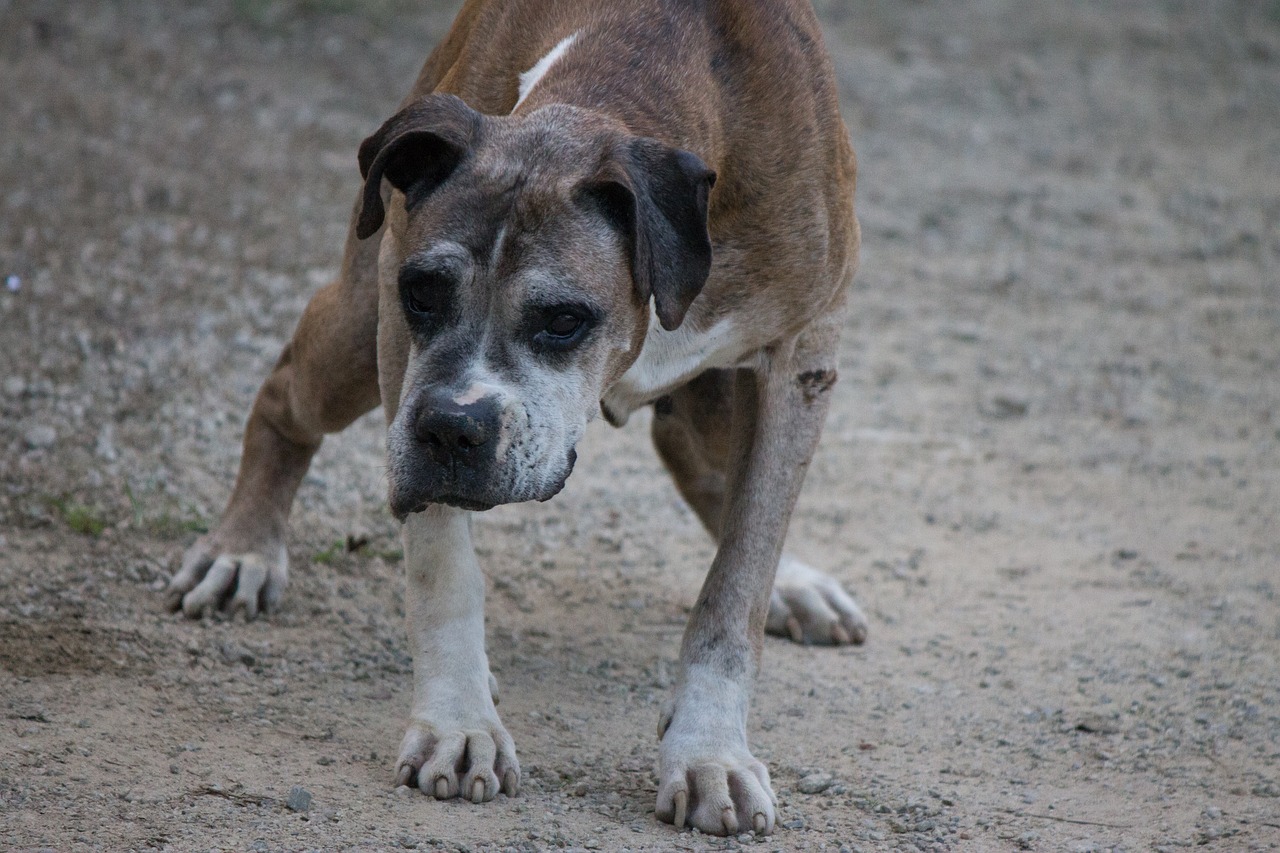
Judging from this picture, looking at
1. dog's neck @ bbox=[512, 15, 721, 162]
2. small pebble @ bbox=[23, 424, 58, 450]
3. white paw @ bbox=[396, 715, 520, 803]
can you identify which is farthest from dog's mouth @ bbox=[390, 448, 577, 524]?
small pebble @ bbox=[23, 424, 58, 450]

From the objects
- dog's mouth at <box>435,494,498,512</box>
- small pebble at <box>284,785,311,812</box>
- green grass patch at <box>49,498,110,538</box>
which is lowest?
small pebble at <box>284,785,311,812</box>

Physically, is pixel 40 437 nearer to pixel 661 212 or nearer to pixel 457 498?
pixel 457 498

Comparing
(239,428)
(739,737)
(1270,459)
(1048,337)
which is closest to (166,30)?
(239,428)

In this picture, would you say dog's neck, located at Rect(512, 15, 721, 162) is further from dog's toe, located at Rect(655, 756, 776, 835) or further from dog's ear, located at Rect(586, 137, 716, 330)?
dog's toe, located at Rect(655, 756, 776, 835)

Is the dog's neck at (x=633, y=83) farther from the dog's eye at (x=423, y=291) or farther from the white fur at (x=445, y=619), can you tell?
the white fur at (x=445, y=619)

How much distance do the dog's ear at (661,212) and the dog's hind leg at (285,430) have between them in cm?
102

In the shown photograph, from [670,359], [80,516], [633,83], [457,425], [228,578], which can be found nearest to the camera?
[457,425]

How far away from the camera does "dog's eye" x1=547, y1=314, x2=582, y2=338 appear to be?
2.87 m

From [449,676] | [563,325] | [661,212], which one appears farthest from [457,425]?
[449,676]

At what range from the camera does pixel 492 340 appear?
112 inches

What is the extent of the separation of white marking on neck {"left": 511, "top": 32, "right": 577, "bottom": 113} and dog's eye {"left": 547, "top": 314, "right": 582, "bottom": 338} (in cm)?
63

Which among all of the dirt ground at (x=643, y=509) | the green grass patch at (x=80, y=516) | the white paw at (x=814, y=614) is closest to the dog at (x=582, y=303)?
the dirt ground at (x=643, y=509)

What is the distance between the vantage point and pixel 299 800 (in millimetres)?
2908

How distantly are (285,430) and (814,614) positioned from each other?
157cm
